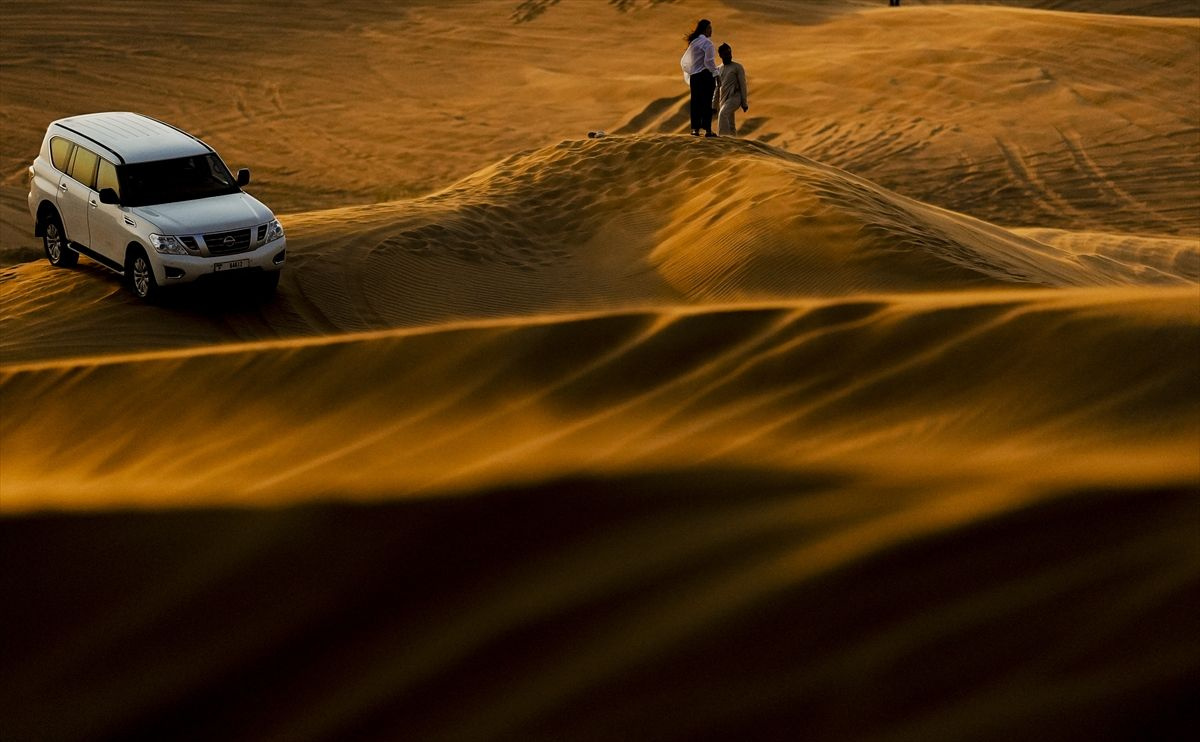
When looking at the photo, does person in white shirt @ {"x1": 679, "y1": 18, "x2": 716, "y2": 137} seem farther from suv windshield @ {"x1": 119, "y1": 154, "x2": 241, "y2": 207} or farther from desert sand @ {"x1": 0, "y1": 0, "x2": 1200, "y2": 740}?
suv windshield @ {"x1": 119, "y1": 154, "x2": 241, "y2": 207}

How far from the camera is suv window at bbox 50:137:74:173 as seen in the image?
12.4m

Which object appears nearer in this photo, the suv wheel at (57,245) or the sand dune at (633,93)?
the suv wheel at (57,245)

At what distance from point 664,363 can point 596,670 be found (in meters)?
2.87

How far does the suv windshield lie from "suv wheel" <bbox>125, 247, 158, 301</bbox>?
0.47 metres

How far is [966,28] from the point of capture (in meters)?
26.5

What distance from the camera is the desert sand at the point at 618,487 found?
4680mm

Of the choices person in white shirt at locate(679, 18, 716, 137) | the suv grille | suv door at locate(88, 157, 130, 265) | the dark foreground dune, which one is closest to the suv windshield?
suv door at locate(88, 157, 130, 265)

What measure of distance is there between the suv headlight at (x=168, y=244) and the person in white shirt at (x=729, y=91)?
24.4 feet

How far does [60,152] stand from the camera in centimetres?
1246

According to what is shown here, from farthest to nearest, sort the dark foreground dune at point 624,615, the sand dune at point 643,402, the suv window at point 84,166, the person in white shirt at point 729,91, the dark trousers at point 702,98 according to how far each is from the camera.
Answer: the person in white shirt at point 729,91 → the dark trousers at point 702,98 → the suv window at point 84,166 → the sand dune at point 643,402 → the dark foreground dune at point 624,615

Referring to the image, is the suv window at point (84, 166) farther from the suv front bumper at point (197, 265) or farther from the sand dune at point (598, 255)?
the suv front bumper at point (197, 265)

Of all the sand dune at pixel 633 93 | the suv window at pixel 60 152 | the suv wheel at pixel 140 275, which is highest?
the suv window at pixel 60 152

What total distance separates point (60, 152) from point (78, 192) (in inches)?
22.2

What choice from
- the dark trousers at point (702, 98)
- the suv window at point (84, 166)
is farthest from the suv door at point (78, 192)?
the dark trousers at point (702, 98)
